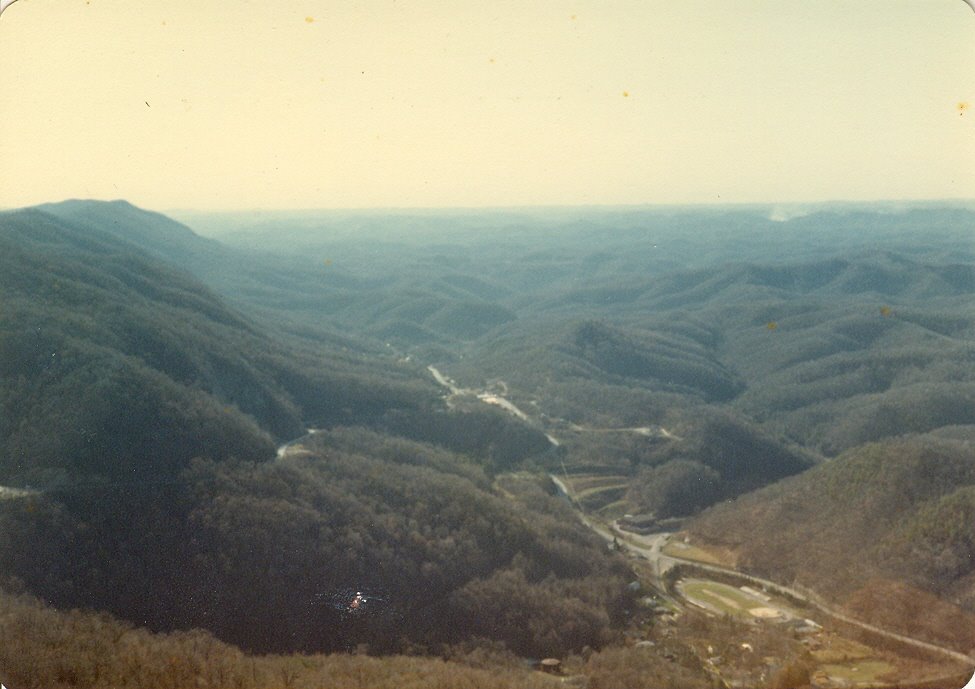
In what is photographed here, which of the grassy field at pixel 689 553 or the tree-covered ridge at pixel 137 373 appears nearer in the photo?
the tree-covered ridge at pixel 137 373

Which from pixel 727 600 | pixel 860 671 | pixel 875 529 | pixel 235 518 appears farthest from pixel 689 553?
pixel 235 518

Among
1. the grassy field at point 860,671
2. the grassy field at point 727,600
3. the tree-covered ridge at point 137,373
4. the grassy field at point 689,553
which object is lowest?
the grassy field at point 689,553

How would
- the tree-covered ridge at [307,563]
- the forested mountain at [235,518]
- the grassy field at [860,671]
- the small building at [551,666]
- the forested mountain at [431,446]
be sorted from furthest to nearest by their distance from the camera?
the forested mountain at [431,446] → the forested mountain at [235,518] → the tree-covered ridge at [307,563] → the small building at [551,666] → the grassy field at [860,671]

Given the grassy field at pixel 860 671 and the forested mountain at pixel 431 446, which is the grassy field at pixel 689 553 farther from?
the grassy field at pixel 860 671

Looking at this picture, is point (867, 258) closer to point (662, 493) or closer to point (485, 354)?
point (485, 354)

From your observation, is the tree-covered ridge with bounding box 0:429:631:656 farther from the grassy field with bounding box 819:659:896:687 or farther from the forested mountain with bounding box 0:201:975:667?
the grassy field with bounding box 819:659:896:687

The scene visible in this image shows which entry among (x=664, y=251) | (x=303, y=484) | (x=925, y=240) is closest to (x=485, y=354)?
(x=303, y=484)

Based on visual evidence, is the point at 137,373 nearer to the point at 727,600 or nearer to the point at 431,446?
the point at 431,446

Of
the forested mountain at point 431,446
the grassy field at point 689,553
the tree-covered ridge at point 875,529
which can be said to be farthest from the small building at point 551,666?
the grassy field at point 689,553

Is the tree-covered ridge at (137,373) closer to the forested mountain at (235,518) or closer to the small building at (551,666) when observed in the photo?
the forested mountain at (235,518)

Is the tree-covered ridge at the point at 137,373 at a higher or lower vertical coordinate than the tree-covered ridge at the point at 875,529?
higher

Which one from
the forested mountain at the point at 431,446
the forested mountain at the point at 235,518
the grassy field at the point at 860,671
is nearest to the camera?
the grassy field at the point at 860,671
